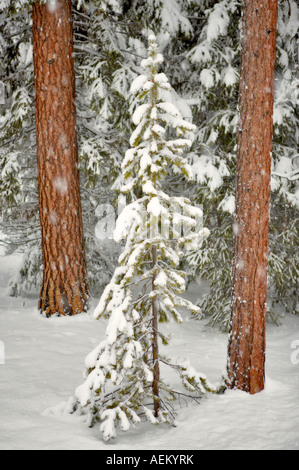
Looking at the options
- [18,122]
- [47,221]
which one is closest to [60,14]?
[18,122]

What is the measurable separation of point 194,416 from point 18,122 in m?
5.98

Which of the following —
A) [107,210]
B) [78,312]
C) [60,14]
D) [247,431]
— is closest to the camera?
[247,431]

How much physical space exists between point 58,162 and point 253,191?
383 cm

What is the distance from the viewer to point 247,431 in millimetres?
4027

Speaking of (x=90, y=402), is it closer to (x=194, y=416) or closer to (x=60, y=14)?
(x=194, y=416)

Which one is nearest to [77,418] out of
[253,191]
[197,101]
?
[253,191]

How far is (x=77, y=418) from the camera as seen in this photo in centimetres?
439

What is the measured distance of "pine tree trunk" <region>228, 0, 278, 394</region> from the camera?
473cm

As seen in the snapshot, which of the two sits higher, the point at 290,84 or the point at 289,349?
the point at 290,84

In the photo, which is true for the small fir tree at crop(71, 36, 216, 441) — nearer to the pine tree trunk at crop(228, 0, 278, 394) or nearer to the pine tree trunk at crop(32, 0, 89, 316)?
the pine tree trunk at crop(228, 0, 278, 394)

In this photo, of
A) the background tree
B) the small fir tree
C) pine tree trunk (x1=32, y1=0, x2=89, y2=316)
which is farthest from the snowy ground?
the background tree

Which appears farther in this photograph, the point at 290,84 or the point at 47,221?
the point at 290,84

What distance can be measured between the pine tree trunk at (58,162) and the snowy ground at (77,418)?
62cm
